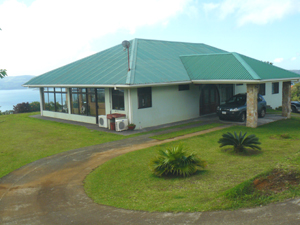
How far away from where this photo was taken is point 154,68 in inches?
789

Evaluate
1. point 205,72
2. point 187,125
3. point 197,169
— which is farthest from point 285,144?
point 205,72

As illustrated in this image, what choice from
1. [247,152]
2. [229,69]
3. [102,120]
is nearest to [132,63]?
[102,120]

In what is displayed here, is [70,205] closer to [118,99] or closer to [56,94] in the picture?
[118,99]

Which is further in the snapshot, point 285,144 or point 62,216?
point 285,144

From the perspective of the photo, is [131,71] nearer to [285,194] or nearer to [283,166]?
[283,166]

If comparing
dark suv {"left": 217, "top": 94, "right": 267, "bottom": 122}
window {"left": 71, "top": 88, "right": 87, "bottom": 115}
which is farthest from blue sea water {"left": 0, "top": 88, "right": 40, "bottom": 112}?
dark suv {"left": 217, "top": 94, "right": 267, "bottom": 122}

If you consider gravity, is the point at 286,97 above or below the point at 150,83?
below

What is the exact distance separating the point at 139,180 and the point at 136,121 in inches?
358

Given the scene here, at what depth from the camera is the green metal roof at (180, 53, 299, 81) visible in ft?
57.1

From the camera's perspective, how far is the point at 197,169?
970cm

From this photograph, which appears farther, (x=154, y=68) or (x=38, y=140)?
(x=154, y=68)

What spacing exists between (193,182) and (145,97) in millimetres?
10511

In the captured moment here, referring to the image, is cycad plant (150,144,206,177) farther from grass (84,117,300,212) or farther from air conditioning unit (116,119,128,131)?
air conditioning unit (116,119,128,131)

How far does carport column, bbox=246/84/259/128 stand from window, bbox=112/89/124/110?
7832 millimetres
